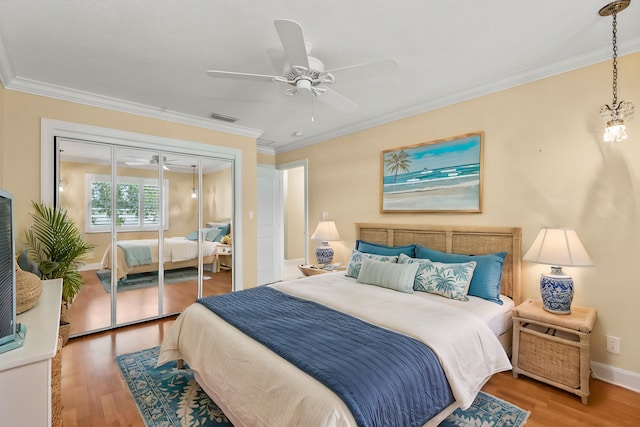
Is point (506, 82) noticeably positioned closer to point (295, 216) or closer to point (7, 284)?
point (7, 284)

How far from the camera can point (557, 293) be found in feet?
7.57

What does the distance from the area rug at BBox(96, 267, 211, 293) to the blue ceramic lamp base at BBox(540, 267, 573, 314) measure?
12.5 ft

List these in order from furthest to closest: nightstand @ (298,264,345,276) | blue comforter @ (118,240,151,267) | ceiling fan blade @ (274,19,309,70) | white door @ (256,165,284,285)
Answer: white door @ (256,165,284,285) < nightstand @ (298,264,345,276) < blue comforter @ (118,240,151,267) < ceiling fan blade @ (274,19,309,70)

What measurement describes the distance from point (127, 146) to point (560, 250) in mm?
4373

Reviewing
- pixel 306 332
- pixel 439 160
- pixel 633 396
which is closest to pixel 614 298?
pixel 633 396

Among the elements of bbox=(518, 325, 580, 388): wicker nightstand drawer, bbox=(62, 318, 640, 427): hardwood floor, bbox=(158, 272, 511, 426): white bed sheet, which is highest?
bbox=(158, 272, 511, 426): white bed sheet

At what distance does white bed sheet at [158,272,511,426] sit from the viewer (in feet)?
4.44

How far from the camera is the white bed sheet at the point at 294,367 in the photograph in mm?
1354

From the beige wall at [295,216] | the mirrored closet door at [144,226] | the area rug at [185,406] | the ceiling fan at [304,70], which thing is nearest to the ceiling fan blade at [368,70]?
the ceiling fan at [304,70]

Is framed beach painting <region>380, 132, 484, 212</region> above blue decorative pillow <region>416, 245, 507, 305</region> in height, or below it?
above

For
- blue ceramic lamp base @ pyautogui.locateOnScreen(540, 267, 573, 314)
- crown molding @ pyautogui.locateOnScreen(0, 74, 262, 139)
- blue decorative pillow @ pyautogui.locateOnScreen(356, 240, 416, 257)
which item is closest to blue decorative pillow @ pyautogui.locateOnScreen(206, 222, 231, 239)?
crown molding @ pyautogui.locateOnScreen(0, 74, 262, 139)

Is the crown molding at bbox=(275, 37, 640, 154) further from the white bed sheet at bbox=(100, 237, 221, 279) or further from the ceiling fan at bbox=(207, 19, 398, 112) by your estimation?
the white bed sheet at bbox=(100, 237, 221, 279)

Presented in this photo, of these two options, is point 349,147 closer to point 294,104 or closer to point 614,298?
point 294,104

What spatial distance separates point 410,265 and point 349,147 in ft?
7.21
